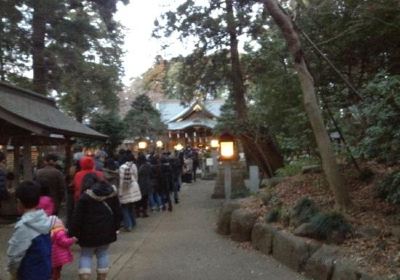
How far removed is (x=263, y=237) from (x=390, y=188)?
2774 millimetres

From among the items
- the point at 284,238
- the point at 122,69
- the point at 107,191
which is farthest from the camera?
the point at 122,69

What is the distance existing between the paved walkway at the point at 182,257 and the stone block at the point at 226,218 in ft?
0.68

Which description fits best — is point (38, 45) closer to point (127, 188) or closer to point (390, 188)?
point (127, 188)

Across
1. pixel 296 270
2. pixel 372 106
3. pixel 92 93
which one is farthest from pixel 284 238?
pixel 92 93

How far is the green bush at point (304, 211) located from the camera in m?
8.55

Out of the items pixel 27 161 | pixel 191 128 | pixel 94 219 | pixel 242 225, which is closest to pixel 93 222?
pixel 94 219

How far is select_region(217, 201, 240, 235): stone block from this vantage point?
456 inches

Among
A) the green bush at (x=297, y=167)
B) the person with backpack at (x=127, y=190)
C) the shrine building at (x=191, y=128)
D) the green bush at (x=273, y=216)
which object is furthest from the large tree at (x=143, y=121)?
the green bush at (x=273, y=216)

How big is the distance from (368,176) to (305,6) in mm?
3712

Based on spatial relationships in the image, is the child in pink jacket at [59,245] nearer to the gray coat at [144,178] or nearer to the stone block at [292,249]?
the stone block at [292,249]

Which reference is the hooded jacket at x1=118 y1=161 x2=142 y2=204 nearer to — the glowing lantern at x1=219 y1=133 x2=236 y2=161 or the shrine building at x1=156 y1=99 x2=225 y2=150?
the glowing lantern at x1=219 y1=133 x2=236 y2=161

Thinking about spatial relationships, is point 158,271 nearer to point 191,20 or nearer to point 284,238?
point 284,238

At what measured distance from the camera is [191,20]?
19.4 meters

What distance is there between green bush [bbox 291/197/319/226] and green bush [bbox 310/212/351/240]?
61 centimetres
